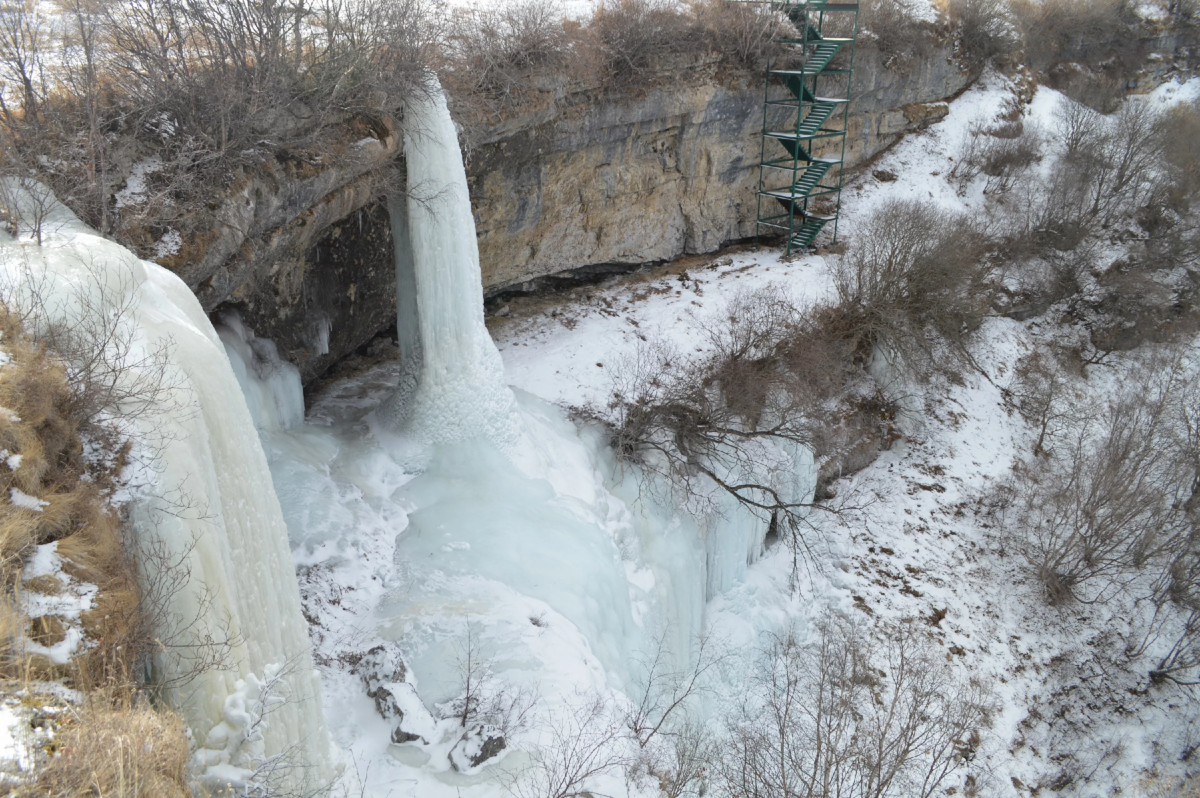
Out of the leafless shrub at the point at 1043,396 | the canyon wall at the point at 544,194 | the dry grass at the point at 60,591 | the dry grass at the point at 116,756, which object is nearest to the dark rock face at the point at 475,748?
the dry grass at the point at 60,591

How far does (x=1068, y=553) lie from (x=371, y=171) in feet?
46.2

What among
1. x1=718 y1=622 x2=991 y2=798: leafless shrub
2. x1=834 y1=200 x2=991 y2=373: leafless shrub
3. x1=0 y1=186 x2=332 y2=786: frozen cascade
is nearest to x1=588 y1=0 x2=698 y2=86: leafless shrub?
x1=834 y1=200 x2=991 y2=373: leafless shrub

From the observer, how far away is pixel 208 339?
6.12 m

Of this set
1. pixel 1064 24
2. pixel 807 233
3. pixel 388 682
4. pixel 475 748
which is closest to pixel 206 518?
pixel 388 682

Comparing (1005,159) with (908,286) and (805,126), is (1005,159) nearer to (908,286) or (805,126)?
(805,126)

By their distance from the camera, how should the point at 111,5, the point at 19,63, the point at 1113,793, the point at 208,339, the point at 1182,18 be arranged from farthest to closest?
1. the point at 1182,18
2. the point at 1113,793
3. the point at 111,5
4. the point at 19,63
5. the point at 208,339

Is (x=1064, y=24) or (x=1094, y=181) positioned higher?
(x=1064, y=24)

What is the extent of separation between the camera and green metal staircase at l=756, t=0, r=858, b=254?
61.5 feet

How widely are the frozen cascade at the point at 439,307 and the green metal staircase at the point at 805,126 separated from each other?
10366mm

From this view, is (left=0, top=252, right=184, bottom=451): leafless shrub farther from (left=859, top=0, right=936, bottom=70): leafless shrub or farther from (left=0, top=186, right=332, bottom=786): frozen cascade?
(left=859, top=0, right=936, bottom=70): leafless shrub

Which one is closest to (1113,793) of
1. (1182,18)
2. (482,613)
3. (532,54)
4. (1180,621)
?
(1180,621)

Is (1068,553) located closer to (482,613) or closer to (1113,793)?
(1113,793)

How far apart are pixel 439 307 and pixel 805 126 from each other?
1236cm

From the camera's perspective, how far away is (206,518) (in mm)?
5250
